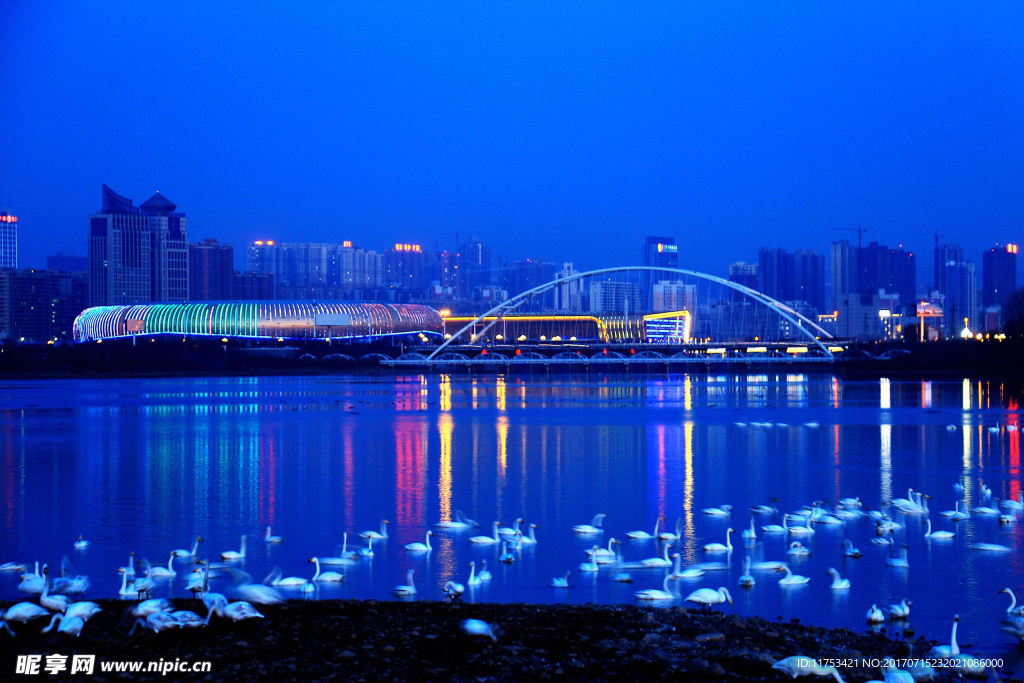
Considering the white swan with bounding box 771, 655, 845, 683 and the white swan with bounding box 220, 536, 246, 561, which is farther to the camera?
the white swan with bounding box 220, 536, 246, 561

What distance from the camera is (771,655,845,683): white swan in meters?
8.18

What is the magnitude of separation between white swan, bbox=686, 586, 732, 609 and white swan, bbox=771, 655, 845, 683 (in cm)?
297

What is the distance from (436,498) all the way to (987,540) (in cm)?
967

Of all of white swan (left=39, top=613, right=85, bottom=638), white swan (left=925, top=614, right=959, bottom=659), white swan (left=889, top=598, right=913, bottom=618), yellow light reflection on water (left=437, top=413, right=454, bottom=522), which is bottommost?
yellow light reflection on water (left=437, top=413, right=454, bottom=522)

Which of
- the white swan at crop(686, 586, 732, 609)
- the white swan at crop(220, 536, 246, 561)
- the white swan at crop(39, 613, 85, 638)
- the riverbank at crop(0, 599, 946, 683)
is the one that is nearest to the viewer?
the riverbank at crop(0, 599, 946, 683)

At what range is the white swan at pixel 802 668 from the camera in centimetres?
818

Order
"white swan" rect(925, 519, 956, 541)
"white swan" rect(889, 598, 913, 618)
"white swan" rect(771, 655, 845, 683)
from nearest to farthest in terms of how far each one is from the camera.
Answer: "white swan" rect(771, 655, 845, 683) → "white swan" rect(889, 598, 913, 618) → "white swan" rect(925, 519, 956, 541)

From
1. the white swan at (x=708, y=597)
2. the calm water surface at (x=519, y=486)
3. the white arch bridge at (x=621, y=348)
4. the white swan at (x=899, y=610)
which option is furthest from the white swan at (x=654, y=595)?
the white arch bridge at (x=621, y=348)

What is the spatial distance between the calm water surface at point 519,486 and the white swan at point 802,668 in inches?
95.5

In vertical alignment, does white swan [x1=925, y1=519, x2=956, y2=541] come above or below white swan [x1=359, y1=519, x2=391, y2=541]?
below

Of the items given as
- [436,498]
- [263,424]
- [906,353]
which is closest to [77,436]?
[263,424]

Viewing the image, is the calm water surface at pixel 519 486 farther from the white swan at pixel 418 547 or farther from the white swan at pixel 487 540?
the white swan at pixel 487 540

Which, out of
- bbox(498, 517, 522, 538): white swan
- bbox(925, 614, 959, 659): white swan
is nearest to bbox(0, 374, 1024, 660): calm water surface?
bbox(498, 517, 522, 538): white swan

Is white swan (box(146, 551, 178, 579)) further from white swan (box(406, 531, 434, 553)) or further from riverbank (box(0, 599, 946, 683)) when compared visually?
white swan (box(406, 531, 434, 553))
